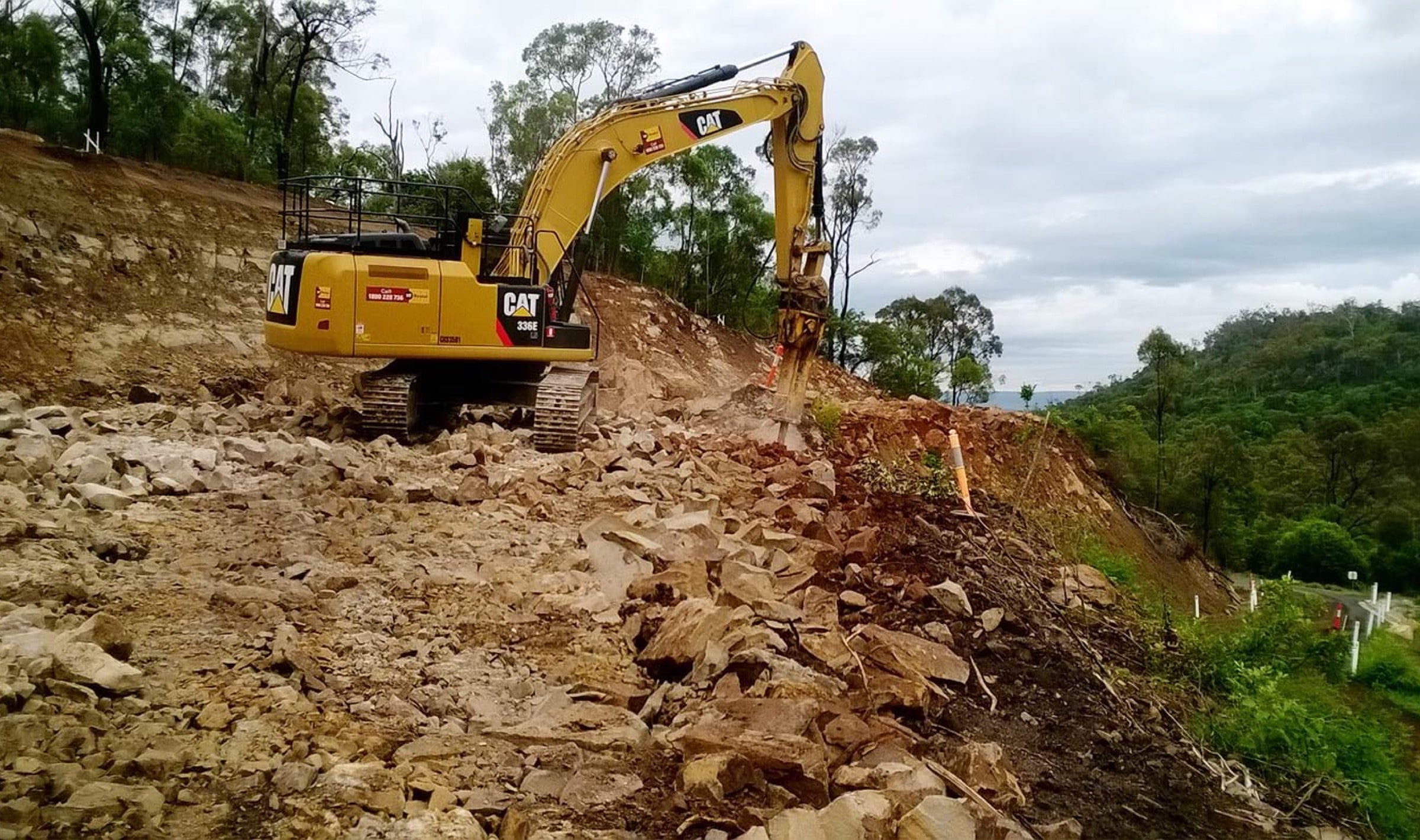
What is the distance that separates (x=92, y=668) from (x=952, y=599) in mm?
3882

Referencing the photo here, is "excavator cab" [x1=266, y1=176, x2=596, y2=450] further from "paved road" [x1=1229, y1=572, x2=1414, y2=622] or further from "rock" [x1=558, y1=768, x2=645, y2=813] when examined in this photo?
"paved road" [x1=1229, y1=572, x2=1414, y2=622]

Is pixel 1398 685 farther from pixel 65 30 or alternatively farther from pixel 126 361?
pixel 65 30

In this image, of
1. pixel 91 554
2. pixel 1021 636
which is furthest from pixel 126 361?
pixel 1021 636

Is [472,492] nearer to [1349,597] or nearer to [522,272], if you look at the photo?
[522,272]

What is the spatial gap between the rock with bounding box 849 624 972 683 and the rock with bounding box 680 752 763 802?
1221mm

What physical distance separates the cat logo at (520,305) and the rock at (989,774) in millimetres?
5945

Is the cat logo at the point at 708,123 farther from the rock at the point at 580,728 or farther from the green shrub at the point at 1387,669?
the green shrub at the point at 1387,669

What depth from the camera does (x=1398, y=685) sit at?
408 inches

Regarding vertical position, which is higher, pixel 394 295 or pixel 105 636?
pixel 394 295

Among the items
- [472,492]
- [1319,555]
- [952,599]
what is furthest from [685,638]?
[1319,555]

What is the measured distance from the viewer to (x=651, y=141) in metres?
9.22

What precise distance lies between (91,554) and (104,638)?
127cm

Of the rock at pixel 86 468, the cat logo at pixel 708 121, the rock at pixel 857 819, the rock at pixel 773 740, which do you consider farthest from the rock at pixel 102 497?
the cat logo at pixel 708 121

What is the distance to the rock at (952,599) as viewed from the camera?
4.77m
